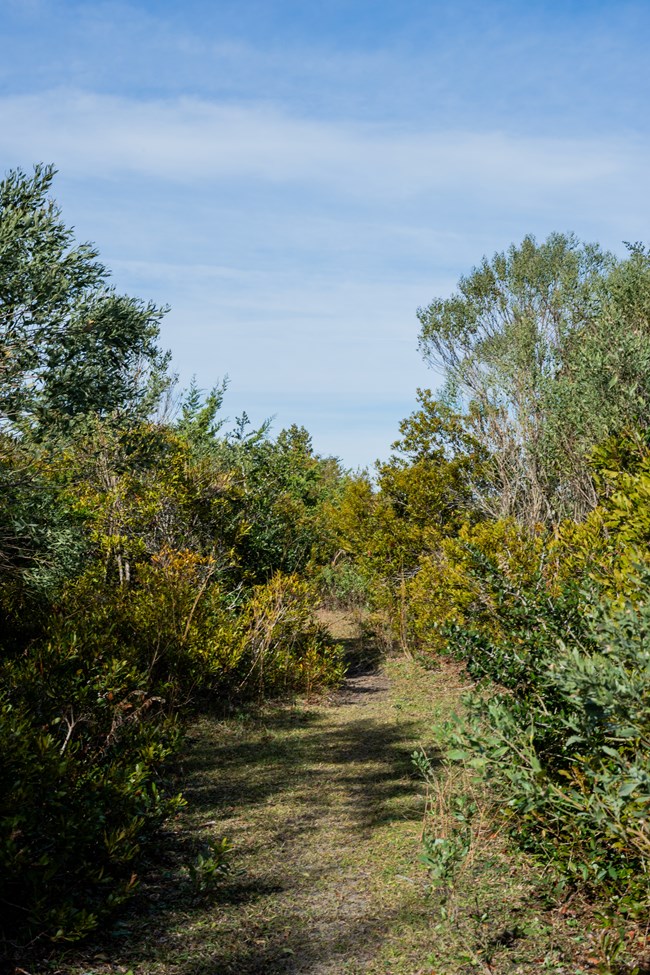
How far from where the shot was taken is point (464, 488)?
51.6 ft

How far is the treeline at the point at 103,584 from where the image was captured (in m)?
4.76

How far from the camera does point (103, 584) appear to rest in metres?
10.5

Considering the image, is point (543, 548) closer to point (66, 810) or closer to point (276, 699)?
point (276, 699)

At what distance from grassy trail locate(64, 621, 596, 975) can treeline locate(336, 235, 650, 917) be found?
54cm

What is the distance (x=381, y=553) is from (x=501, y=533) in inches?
199

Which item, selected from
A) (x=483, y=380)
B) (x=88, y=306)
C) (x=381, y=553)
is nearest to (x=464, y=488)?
(x=381, y=553)

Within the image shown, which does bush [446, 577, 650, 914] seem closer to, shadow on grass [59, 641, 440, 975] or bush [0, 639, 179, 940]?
shadow on grass [59, 641, 440, 975]

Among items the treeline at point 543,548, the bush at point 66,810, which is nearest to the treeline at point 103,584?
the bush at point 66,810

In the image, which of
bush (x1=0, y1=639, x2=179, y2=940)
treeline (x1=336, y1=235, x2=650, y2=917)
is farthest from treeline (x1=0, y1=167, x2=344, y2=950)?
treeline (x1=336, y1=235, x2=650, y2=917)

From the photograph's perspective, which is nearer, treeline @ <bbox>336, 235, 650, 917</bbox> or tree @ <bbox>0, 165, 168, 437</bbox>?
treeline @ <bbox>336, 235, 650, 917</bbox>

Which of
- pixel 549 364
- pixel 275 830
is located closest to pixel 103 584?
pixel 275 830

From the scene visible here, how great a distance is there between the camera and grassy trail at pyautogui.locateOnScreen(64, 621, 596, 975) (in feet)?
14.5

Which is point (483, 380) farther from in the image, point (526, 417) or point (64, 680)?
point (64, 680)

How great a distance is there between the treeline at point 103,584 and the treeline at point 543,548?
217 centimetres
